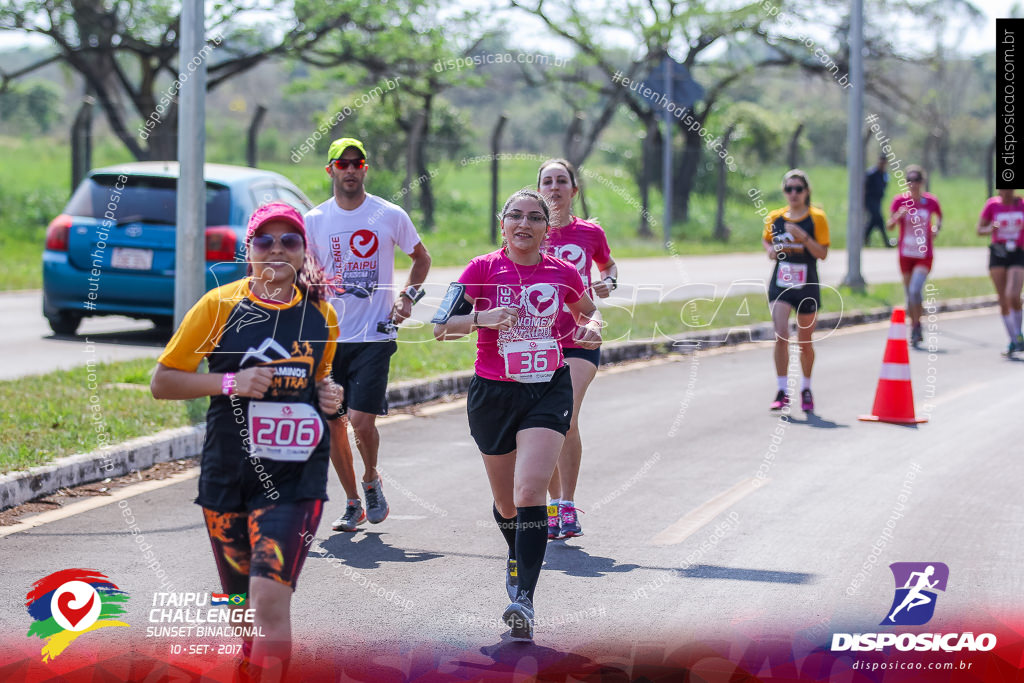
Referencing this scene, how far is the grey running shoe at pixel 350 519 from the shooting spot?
6727 mm

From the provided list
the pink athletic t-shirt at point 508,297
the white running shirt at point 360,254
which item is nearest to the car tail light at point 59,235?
the white running shirt at point 360,254

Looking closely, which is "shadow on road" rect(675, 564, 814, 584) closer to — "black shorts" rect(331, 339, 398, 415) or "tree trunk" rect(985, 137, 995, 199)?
"black shorts" rect(331, 339, 398, 415)

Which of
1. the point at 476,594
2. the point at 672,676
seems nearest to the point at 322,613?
the point at 476,594

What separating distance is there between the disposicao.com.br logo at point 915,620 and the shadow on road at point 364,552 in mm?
2131

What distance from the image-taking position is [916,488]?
784cm

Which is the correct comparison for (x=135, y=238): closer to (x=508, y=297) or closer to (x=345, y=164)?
(x=345, y=164)

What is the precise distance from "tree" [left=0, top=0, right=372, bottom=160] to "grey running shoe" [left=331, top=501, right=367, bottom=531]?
56.7 feet

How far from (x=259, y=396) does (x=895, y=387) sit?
7161mm

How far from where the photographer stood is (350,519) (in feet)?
22.1

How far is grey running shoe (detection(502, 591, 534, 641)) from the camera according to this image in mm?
5043

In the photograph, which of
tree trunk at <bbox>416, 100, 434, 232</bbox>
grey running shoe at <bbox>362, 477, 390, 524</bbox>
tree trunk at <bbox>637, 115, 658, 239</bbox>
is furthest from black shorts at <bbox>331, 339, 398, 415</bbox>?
tree trunk at <bbox>637, 115, 658, 239</bbox>

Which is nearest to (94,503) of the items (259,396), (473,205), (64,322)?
(259,396)

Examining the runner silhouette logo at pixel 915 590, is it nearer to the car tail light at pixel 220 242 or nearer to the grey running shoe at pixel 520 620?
the grey running shoe at pixel 520 620

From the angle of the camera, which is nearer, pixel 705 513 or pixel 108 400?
pixel 705 513
